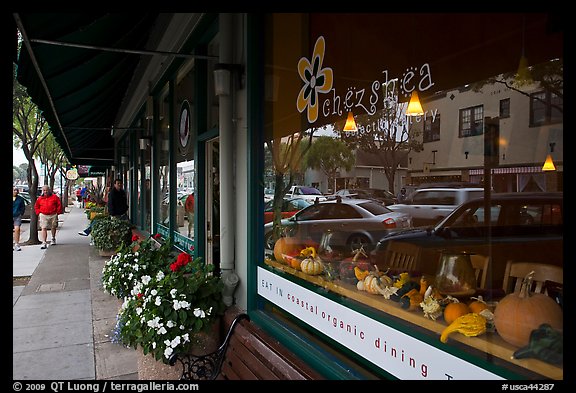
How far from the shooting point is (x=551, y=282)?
A: 1.95 m

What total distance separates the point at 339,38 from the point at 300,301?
1835 mm

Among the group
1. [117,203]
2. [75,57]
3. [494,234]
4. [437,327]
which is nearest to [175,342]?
[437,327]

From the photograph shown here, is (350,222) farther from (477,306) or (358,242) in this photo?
(477,306)

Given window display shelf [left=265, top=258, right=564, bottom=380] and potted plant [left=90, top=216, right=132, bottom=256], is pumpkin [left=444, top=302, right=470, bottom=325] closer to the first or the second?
window display shelf [left=265, top=258, right=564, bottom=380]

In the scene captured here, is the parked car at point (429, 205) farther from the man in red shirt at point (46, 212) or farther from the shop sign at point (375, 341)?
the man in red shirt at point (46, 212)

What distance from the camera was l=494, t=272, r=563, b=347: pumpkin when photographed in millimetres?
1700

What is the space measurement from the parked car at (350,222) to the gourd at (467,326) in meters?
1.21

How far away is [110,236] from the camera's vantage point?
959 cm

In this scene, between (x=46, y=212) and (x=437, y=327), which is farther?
(x=46, y=212)

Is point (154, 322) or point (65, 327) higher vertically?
point (154, 322)

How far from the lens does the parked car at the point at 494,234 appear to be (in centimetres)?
258

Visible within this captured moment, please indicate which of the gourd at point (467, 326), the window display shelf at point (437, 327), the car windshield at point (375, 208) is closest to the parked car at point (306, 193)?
the car windshield at point (375, 208)

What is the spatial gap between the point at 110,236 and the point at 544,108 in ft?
29.5
